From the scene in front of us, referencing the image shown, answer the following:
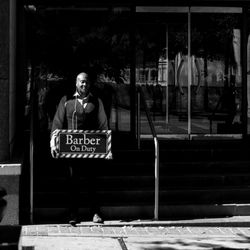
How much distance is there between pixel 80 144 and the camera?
9609mm

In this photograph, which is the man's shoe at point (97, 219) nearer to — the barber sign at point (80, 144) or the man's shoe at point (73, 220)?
the man's shoe at point (73, 220)

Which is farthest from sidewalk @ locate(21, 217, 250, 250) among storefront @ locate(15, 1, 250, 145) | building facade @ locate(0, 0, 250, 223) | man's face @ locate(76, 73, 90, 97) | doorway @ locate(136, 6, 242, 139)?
doorway @ locate(136, 6, 242, 139)

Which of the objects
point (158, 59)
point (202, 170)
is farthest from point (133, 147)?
point (158, 59)

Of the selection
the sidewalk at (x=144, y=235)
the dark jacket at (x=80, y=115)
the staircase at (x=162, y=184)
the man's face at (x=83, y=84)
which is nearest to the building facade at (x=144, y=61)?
the staircase at (x=162, y=184)

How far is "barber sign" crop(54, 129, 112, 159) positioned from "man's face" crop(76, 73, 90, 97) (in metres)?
0.52

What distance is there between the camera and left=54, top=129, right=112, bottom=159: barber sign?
9.62 meters

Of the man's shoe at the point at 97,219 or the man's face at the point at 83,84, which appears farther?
the man's shoe at the point at 97,219

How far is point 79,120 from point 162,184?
6.42 feet

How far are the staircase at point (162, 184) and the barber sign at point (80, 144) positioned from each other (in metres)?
0.15

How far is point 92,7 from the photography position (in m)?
12.9

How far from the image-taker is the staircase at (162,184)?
1009cm

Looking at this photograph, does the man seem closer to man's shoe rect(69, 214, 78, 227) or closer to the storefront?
man's shoe rect(69, 214, 78, 227)

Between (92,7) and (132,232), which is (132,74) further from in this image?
(132,232)

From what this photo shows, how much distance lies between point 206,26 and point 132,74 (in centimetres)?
175
